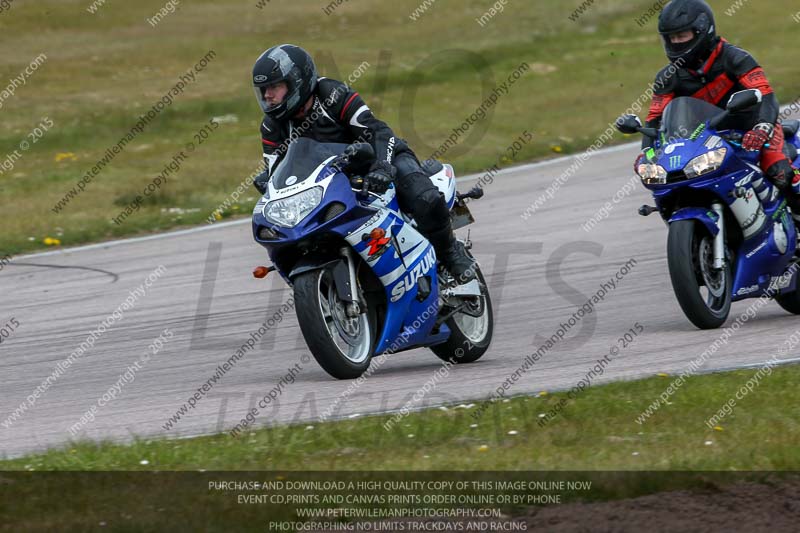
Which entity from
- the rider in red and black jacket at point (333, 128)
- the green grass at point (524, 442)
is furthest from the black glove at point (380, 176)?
the green grass at point (524, 442)

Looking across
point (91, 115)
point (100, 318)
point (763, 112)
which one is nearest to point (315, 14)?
point (91, 115)

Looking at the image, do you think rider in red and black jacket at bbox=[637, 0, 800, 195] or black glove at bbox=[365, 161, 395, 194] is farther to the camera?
rider in red and black jacket at bbox=[637, 0, 800, 195]

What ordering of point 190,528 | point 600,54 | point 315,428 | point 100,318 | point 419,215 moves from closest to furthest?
point 190,528 < point 315,428 < point 419,215 < point 100,318 < point 600,54

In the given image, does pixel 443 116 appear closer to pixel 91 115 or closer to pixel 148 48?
pixel 91 115

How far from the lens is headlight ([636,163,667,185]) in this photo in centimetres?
890

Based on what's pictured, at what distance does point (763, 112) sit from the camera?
9.12 meters

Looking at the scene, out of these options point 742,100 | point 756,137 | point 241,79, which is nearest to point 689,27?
point 742,100

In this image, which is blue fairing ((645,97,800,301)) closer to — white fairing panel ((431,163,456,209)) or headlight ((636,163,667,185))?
headlight ((636,163,667,185))

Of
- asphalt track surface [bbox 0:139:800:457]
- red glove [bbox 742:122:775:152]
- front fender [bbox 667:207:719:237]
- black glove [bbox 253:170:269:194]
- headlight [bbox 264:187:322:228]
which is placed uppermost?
headlight [bbox 264:187:322:228]

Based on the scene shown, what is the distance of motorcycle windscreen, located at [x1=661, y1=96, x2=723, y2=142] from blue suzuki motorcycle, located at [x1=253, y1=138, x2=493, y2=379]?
192 centimetres

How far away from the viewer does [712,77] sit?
928 centimetres

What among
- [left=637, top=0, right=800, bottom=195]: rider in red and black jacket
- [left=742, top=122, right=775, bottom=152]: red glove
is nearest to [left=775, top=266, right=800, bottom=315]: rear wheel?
[left=637, top=0, right=800, bottom=195]: rider in red and black jacket

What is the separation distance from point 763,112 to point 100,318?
605cm

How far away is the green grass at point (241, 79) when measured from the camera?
62.7 feet
